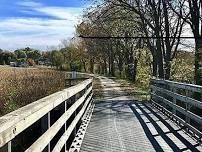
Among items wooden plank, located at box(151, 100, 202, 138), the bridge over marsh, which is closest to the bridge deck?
the bridge over marsh

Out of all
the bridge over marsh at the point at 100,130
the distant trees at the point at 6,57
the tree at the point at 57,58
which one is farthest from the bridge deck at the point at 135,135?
the distant trees at the point at 6,57

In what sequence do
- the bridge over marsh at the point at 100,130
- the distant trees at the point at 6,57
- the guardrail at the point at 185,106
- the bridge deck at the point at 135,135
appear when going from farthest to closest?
the distant trees at the point at 6,57 < the guardrail at the point at 185,106 < the bridge deck at the point at 135,135 < the bridge over marsh at the point at 100,130

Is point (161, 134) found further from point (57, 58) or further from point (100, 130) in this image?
point (57, 58)

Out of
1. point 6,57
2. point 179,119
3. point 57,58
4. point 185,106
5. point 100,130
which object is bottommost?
point 100,130

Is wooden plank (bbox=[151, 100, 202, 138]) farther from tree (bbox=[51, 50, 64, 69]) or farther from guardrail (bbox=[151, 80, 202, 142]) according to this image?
tree (bbox=[51, 50, 64, 69])

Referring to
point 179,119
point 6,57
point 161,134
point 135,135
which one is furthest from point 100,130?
point 6,57

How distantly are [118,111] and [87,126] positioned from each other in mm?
3988

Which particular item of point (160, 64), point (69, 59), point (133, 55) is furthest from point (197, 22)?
point (69, 59)

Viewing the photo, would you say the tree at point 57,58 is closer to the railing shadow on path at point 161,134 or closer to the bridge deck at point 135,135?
the bridge deck at point 135,135

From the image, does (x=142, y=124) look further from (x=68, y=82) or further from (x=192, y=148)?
(x=68, y=82)

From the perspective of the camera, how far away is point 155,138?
9.17m

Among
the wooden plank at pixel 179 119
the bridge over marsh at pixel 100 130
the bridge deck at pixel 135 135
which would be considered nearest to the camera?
the bridge over marsh at pixel 100 130

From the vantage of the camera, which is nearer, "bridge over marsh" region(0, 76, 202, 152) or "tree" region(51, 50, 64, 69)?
"bridge over marsh" region(0, 76, 202, 152)

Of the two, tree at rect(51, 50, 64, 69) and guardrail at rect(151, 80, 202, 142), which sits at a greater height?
tree at rect(51, 50, 64, 69)
